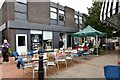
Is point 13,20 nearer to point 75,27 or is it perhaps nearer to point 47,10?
point 47,10

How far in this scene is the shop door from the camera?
1776 cm

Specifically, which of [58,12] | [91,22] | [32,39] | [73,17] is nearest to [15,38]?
[32,39]

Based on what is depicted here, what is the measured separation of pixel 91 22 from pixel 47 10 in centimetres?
729

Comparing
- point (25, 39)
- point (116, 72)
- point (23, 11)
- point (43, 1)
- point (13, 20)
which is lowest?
point (116, 72)

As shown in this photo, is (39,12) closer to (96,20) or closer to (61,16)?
(61,16)

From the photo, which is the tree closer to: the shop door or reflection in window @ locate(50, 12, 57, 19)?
reflection in window @ locate(50, 12, 57, 19)

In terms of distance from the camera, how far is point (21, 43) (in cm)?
1853

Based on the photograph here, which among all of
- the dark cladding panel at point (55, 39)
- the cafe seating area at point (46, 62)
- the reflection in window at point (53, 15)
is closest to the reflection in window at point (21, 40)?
the cafe seating area at point (46, 62)

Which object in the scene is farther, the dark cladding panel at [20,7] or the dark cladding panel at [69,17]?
the dark cladding panel at [69,17]

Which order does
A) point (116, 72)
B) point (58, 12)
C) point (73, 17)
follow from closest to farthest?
1. point (116, 72)
2. point (58, 12)
3. point (73, 17)

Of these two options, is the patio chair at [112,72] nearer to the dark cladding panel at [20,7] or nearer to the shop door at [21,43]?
the shop door at [21,43]

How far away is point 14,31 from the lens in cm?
1742

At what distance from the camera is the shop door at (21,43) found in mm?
17764

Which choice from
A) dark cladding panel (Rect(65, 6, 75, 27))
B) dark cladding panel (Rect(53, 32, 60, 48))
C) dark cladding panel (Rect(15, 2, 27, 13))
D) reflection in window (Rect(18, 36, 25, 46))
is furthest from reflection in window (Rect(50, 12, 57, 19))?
reflection in window (Rect(18, 36, 25, 46))
